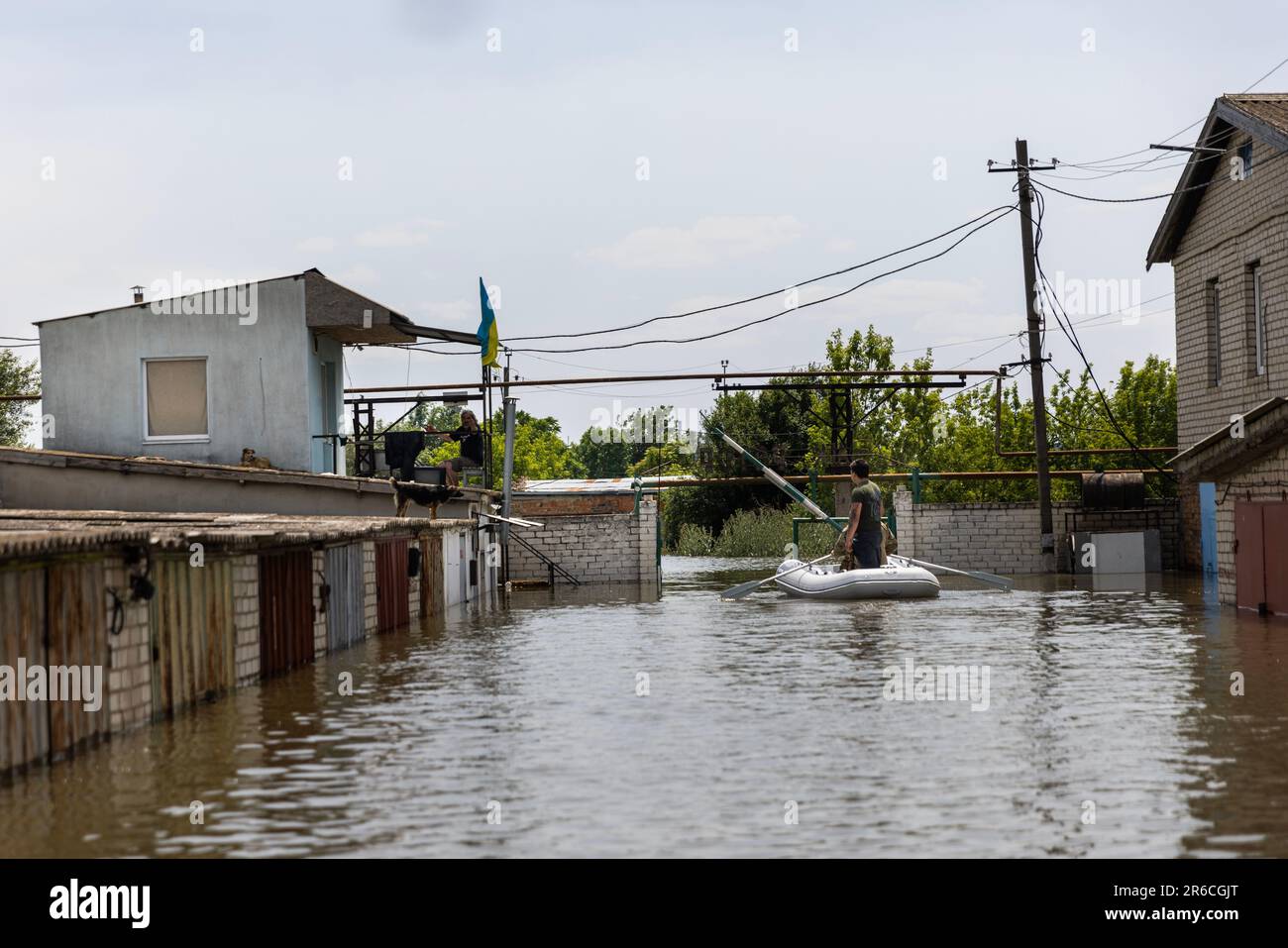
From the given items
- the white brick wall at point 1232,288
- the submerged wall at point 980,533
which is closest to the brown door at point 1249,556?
the white brick wall at point 1232,288

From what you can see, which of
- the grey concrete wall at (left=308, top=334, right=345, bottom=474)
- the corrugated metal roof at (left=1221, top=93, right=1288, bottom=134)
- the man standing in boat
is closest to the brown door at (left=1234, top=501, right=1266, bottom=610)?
the man standing in boat

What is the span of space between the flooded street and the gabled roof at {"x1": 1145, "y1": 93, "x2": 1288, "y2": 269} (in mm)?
10864

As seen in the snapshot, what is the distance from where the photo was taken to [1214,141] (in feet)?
93.7

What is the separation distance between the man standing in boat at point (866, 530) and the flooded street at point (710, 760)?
7545mm

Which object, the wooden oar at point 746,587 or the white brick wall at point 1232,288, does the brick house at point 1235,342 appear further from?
the wooden oar at point 746,587

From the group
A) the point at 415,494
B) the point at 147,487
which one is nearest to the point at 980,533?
the point at 415,494

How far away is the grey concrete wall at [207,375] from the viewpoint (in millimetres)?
26922

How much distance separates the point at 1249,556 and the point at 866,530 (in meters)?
6.73

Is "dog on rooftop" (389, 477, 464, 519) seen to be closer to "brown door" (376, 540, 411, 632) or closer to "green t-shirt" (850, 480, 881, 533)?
"brown door" (376, 540, 411, 632)

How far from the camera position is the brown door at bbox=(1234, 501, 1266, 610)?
70.3 feet

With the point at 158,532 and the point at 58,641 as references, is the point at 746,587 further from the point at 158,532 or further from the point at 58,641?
the point at 58,641

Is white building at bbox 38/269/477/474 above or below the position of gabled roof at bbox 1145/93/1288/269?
below
